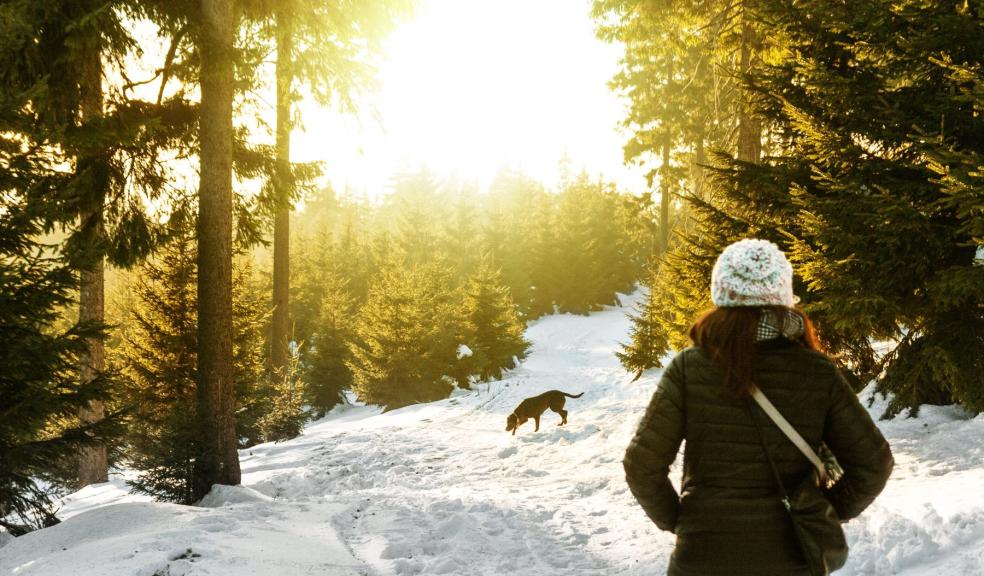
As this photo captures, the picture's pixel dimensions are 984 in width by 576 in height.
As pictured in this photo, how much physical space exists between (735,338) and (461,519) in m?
5.80

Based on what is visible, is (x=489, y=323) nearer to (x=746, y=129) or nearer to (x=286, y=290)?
(x=286, y=290)

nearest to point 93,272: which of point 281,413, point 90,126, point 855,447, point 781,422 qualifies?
point 90,126

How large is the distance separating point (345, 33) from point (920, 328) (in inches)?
373

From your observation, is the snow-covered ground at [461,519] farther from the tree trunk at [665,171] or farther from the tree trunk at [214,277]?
the tree trunk at [665,171]

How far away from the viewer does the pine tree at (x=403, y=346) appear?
2545 centimetres

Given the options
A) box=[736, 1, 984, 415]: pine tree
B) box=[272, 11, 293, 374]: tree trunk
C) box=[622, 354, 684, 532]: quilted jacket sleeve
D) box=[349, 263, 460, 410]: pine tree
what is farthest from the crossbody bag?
box=[349, 263, 460, 410]: pine tree

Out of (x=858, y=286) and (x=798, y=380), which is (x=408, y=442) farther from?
(x=798, y=380)

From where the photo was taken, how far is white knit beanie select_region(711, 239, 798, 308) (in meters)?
2.45

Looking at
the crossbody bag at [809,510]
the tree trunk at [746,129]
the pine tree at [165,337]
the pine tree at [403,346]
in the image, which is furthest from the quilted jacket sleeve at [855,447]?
the pine tree at [403,346]

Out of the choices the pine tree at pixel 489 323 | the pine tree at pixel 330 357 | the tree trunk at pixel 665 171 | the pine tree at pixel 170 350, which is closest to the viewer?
the pine tree at pixel 170 350

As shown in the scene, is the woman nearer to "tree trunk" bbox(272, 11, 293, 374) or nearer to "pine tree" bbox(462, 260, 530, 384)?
"tree trunk" bbox(272, 11, 293, 374)

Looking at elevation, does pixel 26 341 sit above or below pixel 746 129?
below

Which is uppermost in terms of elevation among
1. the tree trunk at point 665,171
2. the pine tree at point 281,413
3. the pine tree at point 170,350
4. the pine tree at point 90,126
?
the tree trunk at point 665,171

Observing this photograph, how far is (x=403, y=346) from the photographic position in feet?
83.7
